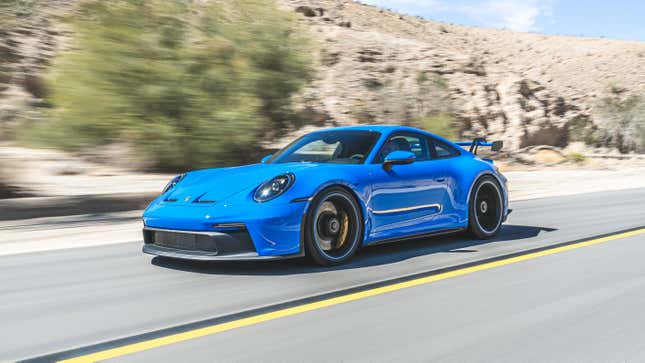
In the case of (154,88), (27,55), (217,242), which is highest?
(27,55)

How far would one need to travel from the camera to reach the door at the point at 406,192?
6.30 meters

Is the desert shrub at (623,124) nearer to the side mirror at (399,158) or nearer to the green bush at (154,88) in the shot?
the green bush at (154,88)

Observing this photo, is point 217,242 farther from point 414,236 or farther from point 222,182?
point 414,236

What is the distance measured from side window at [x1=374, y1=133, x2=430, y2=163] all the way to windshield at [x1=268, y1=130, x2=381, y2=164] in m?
0.12

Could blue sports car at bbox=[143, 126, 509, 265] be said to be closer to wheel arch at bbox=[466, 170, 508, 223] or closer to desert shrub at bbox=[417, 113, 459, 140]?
wheel arch at bbox=[466, 170, 508, 223]

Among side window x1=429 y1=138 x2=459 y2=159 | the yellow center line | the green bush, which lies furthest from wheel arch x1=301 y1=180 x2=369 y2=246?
the green bush

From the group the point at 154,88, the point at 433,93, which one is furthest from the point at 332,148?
the point at 433,93

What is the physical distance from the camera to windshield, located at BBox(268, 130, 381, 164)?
6496mm

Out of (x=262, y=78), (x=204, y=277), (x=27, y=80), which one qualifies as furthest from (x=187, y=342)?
(x=27, y=80)

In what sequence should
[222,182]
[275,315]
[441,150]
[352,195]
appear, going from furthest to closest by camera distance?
[441,150] → [352,195] → [222,182] → [275,315]

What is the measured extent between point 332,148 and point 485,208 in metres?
2.07

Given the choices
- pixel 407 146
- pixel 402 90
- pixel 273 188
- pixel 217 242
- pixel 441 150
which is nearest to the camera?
pixel 217 242

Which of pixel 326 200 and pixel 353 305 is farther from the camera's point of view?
pixel 326 200

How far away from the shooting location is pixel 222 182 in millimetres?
5883
